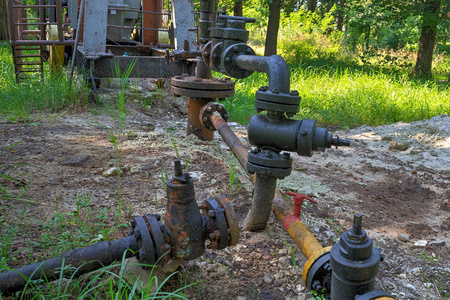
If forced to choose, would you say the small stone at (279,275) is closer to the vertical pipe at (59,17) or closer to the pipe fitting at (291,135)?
the pipe fitting at (291,135)

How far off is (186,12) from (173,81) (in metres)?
1.97

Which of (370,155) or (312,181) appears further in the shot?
(370,155)

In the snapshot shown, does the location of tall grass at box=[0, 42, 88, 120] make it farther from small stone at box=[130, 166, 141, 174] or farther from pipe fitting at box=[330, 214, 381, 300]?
pipe fitting at box=[330, 214, 381, 300]

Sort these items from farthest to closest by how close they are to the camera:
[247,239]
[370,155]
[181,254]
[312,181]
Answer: [370,155] < [312,181] < [247,239] < [181,254]

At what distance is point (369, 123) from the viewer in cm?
553

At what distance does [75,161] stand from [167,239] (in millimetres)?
1572

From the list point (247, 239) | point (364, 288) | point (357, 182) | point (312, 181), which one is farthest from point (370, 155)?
point (364, 288)

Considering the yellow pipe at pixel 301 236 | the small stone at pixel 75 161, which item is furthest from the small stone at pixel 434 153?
the small stone at pixel 75 161

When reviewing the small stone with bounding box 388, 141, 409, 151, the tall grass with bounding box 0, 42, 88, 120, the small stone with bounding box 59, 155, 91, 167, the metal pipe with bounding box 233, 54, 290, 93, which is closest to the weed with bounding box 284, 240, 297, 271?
the metal pipe with bounding box 233, 54, 290, 93

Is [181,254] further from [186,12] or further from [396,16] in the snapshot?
[396,16]

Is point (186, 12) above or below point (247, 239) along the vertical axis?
above

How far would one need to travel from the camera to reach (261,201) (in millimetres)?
2004

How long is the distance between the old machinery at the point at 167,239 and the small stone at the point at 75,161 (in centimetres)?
145

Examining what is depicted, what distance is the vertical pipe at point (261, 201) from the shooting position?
77.5 inches
